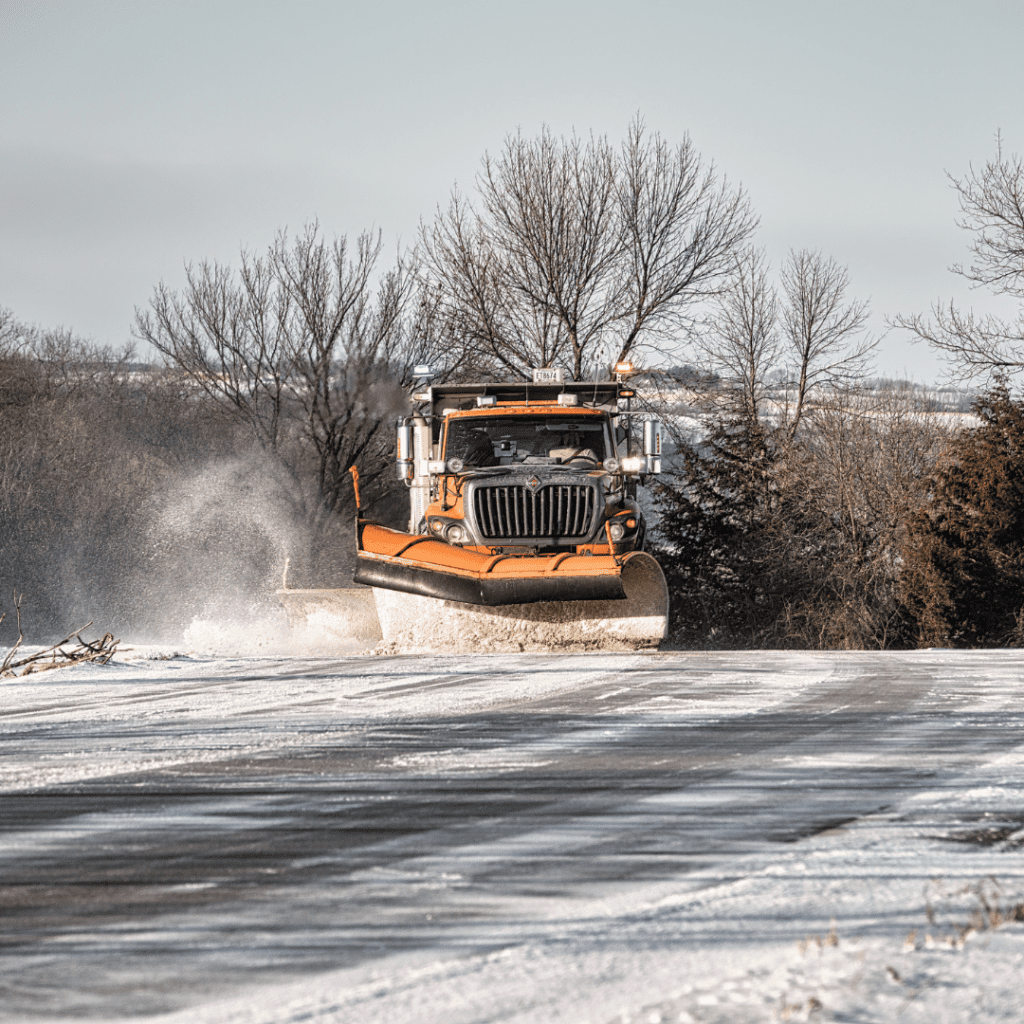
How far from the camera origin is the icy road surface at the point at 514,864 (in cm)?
218

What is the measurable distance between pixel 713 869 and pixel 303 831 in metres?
1.28

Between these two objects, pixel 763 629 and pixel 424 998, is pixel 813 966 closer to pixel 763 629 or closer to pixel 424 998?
pixel 424 998

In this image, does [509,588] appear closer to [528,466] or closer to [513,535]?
[513,535]

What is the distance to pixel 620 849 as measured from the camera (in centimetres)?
323

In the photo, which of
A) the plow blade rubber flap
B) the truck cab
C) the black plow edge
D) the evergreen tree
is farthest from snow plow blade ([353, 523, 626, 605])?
the evergreen tree

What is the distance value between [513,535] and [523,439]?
4.33 feet

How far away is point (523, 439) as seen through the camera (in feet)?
39.1

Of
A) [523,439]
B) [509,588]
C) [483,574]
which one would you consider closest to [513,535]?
[483,574]

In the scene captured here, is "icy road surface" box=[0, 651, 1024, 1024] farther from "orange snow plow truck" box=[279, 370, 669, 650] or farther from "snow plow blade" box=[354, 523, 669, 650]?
"orange snow plow truck" box=[279, 370, 669, 650]

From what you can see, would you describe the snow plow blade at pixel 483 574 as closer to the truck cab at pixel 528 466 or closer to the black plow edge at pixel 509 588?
the black plow edge at pixel 509 588

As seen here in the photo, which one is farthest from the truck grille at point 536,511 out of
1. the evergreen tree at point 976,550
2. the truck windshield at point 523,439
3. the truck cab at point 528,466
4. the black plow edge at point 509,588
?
the evergreen tree at point 976,550

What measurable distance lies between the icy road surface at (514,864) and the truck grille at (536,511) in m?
4.98

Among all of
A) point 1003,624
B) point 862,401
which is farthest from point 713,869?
point 862,401

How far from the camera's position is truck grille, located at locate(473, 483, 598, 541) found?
11.1 metres
